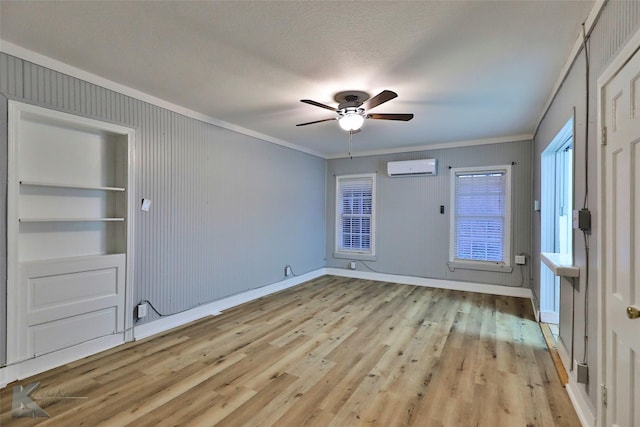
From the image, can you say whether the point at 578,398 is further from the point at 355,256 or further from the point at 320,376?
the point at 355,256

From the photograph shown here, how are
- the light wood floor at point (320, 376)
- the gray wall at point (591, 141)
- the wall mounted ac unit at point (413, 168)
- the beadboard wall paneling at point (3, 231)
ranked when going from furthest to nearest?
the wall mounted ac unit at point (413, 168) < the beadboard wall paneling at point (3, 231) < the light wood floor at point (320, 376) < the gray wall at point (591, 141)

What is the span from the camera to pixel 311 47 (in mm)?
2203

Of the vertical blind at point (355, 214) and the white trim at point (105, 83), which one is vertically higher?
the white trim at point (105, 83)

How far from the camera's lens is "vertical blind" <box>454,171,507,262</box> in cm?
489

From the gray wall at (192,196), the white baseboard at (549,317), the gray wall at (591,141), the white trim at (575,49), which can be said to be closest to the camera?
the gray wall at (591,141)

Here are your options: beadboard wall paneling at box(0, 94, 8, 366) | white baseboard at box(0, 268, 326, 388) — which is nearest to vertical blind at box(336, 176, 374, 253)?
white baseboard at box(0, 268, 326, 388)

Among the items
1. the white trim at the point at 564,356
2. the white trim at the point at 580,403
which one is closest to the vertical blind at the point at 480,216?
the white trim at the point at 564,356

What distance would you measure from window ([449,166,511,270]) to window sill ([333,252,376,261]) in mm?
1485

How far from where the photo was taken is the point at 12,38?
7.01 ft

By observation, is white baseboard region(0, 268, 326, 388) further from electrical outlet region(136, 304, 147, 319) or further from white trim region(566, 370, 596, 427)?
white trim region(566, 370, 596, 427)

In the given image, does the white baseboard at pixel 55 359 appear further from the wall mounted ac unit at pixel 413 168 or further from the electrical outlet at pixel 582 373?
the wall mounted ac unit at pixel 413 168

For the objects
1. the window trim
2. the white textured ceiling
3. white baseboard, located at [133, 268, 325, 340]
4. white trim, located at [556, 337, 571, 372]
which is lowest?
white baseboard, located at [133, 268, 325, 340]

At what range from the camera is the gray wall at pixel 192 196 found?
8.61ft

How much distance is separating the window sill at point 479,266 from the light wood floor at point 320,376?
1237 millimetres
